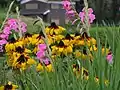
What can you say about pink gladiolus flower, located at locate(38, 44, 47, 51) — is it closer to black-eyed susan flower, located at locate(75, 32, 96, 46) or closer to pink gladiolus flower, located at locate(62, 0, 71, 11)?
black-eyed susan flower, located at locate(75, 32, 96, 46)

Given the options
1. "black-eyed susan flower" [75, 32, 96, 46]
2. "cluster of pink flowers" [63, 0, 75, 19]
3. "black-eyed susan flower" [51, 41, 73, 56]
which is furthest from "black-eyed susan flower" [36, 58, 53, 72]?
"cluster of pink flowers" [63, 0, 75, 19]

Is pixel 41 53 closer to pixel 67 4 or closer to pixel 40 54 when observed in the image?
pixel 40 54

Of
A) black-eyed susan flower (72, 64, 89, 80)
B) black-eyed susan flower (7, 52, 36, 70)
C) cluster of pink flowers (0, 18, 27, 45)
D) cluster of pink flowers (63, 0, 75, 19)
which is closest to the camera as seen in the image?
black-eyed susan flower (72, 64, 89, 80)

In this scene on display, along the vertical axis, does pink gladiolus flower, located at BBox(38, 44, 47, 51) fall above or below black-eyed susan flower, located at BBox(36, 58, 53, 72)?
above

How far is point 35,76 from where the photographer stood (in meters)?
3.17

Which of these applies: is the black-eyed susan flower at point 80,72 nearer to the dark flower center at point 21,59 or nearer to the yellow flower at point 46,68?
the yellow flower at point 46,68

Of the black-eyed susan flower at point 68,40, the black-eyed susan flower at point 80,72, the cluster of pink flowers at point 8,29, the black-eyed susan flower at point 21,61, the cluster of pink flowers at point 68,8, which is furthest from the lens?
the cluster of pink flowers at point 68,8

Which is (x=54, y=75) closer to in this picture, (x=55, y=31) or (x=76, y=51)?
(x=76, y=51)

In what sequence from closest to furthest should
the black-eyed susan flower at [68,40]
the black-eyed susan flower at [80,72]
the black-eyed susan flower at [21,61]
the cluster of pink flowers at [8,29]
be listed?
the black-eyed susan flower at [80,72]
the black-eyed susan flower at [21,61]
the black-eyed susan flower at [68,40]
the cluster of pink flowers at [8,29]

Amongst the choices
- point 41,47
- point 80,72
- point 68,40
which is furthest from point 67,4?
point 80,72

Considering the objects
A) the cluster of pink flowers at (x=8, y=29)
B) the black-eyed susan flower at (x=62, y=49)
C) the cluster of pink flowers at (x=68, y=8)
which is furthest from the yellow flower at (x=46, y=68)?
the cluster of pink flowers at (x=68, y=8)

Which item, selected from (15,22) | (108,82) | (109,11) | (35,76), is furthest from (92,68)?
(109,11)

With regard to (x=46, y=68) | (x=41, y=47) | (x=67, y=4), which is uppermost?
(x=67, y=4)

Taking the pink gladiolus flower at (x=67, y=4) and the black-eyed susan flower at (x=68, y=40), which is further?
the pink gladiolus flower at (x=67, y=4)
